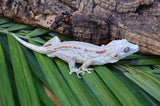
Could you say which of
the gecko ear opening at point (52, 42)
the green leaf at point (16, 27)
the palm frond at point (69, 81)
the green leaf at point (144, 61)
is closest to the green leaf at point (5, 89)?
the palm frond at point (69, 81)

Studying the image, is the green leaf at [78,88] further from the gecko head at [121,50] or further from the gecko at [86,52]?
the gecko head at [121,50]

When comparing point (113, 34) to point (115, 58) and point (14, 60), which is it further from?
point (14, 60)

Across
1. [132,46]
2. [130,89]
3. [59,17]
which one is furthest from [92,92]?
[59,17]

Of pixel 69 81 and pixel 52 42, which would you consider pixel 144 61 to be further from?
pixel 52 42

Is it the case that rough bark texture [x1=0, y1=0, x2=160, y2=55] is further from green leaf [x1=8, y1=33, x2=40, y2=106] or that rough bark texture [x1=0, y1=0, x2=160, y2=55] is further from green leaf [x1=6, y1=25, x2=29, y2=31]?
green leaf [x1=8, y1=33, x2=40, y2=106]

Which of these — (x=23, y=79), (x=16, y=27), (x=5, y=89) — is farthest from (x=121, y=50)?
(x=16, y=27)
